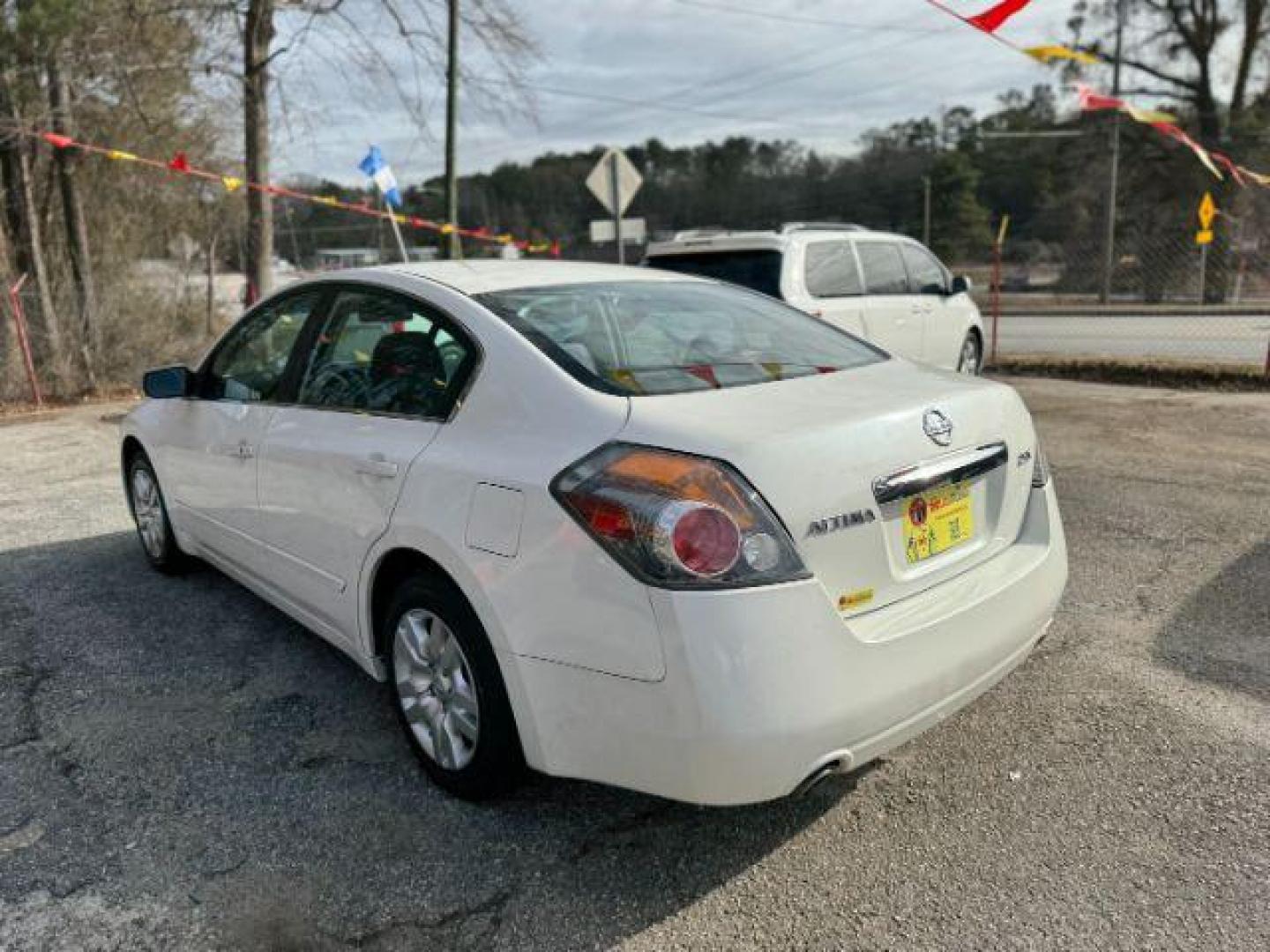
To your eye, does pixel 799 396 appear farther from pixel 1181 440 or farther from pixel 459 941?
pixel 1181 440

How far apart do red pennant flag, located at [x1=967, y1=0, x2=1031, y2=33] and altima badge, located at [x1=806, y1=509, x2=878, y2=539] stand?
6.80 metres

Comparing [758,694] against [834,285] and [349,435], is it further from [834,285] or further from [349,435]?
[834,285]

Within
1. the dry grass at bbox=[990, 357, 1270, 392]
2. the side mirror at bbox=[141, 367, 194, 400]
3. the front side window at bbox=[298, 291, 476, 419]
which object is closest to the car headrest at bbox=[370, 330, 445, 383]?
the front side window at bbox=[298, 291, 476, 419]

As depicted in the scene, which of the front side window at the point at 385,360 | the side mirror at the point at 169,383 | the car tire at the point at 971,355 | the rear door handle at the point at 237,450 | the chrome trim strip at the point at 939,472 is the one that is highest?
the front side window at the point at 385,360

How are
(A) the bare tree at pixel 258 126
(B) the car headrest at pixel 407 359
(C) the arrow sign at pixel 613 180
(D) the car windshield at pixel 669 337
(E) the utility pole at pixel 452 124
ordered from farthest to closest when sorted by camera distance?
1. (E) the utility pole at pixel 452 124
2. (A) the bare tree at pixel 258 126
3. (C) the arrow sign at pixel 613 180
4. (B) the car headrest at pixel 407 359
5. (D) the car windshield at pixel 669 337

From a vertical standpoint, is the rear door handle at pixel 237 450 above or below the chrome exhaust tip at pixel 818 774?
above

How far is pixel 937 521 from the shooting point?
2.51m

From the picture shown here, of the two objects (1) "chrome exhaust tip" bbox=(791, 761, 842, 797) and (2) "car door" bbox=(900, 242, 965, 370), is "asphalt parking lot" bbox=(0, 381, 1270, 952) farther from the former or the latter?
(2) "car door" bbox=(900, 242, 965, 370)

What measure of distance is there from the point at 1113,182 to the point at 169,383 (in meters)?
32.7

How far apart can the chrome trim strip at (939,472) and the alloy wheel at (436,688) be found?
46.3 inches

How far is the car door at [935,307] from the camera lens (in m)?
9.12

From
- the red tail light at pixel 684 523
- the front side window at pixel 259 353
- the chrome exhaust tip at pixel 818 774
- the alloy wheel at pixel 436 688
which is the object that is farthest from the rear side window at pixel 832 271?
the chrome exhaust tip at pixel 818 774

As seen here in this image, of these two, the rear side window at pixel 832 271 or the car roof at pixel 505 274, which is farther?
the rear side window at pixel 832 271

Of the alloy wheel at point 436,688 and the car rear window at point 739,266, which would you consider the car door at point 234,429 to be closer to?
the alloy wheel at point 436,688
